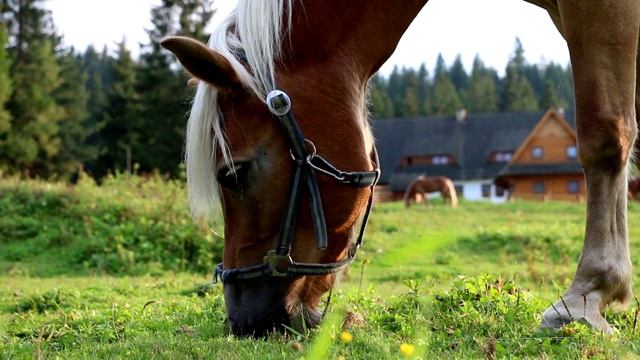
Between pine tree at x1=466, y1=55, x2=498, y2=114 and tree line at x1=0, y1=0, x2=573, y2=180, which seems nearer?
tree line at x1=0, y1=0, x2=573, y2=180

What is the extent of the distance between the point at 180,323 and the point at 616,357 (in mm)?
2055

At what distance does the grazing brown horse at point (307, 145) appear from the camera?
265cm

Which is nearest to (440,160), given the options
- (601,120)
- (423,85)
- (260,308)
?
(601,120)

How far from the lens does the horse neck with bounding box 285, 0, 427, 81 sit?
2893 millimetres

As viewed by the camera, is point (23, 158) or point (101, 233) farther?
point (23, 158)

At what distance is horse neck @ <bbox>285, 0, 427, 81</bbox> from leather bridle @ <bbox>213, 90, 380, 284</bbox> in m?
0.30

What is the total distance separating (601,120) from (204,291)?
3.16 m

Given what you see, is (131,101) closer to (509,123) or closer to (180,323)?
(509,123)

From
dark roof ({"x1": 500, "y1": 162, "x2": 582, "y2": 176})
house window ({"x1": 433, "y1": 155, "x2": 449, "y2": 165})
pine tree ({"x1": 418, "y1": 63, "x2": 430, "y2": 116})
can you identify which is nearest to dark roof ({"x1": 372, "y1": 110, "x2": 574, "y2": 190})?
house window ({"x1": 433, "y1": 155, "x2": 449, "y2": 165})

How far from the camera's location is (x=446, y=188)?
92.6 feet

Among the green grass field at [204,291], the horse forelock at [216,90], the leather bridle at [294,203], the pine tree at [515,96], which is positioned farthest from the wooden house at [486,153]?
the leather bridle at [294,203]

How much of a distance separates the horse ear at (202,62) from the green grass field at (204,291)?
954 mm

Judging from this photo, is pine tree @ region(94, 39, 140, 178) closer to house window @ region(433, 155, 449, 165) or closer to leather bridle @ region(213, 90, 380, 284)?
house window @ region(433, 155, 449, 165)

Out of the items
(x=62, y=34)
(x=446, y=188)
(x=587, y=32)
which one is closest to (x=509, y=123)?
(x=446, y=188)
